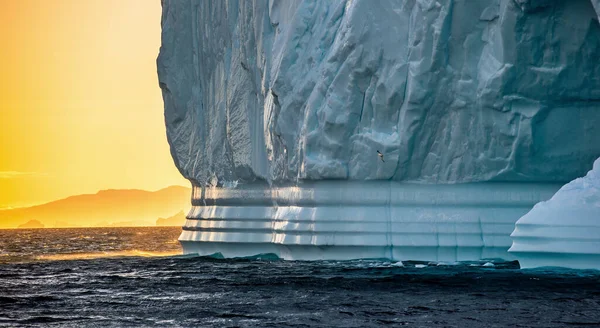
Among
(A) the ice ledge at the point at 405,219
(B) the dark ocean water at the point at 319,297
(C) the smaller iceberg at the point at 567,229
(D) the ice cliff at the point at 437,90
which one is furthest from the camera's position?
(A) the ice ledge at the point at 405,219

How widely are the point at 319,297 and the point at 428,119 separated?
5343mm

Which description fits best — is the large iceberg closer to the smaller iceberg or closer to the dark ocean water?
→ the dark ocean water

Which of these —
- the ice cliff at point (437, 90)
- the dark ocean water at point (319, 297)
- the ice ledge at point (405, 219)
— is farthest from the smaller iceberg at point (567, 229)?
the ice cliff at point (437, 90)

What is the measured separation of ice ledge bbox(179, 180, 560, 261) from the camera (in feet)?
63.9

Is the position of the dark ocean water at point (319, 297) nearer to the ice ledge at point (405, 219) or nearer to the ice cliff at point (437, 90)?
the ice ledge at point (405, 219)

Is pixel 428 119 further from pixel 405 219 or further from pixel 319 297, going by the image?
pixel 319 297

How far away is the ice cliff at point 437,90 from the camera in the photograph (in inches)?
744

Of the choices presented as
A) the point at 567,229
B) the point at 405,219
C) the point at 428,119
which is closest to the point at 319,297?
the point at 567,229

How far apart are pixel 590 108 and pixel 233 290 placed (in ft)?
24.7

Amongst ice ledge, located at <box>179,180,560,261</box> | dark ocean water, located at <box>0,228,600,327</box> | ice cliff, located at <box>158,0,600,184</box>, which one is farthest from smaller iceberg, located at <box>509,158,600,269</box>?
ice cliff, located at <box>158,0,600,184</box>

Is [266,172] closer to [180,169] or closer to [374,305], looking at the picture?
[180,169]

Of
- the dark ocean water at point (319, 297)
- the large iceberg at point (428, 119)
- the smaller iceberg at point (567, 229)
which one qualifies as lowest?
the dark ocean water at point (319, 297)

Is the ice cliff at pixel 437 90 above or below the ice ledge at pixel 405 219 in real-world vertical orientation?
above

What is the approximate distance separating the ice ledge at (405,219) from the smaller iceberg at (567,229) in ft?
8.82
